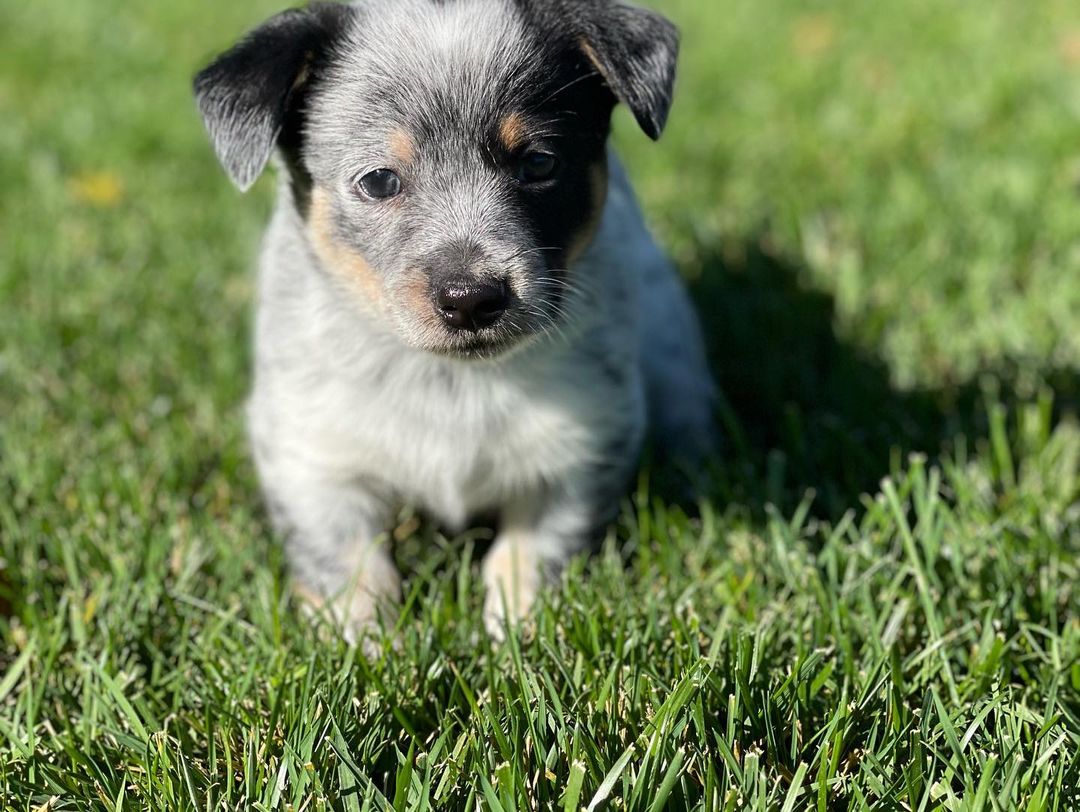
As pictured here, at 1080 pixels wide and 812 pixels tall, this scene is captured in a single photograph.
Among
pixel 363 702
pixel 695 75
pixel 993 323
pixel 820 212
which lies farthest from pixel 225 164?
pixel 695 75

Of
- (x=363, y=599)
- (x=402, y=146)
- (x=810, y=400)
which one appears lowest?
(x=363, y=599)

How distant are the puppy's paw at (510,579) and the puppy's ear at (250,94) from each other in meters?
1.26

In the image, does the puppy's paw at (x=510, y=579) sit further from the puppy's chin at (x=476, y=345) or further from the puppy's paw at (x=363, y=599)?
the puppy's chin at (x=476, y=345)

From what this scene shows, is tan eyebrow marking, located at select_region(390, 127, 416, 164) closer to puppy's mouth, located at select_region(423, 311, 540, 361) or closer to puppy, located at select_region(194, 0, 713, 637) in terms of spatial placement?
puppy, located at select_region(194, 0, 713, 637)

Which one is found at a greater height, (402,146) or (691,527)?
(402,146)

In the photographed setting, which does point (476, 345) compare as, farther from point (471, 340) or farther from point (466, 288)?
point (466, 288)

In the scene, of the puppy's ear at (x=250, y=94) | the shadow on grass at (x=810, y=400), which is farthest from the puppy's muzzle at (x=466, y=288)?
the shadow on grass at (x=810, y=400)

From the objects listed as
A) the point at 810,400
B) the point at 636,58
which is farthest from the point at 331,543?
the point at 810,400

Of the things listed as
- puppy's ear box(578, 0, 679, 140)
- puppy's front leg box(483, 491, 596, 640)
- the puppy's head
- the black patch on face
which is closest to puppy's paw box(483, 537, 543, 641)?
puppy's front leg box(483, 491, 596, 640)

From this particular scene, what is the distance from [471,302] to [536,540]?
94 cm

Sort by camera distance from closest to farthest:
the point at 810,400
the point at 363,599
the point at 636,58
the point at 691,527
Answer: the point at 636,58 < the point at 363,599 < the point at 691,527 < the point at 810,400

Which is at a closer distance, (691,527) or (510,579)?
(510,579)

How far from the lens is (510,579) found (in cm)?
334

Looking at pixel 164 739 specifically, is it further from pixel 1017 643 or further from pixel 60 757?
pixel 1017 643
